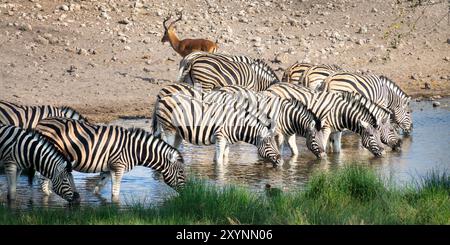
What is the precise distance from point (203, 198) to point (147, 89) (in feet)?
29.4

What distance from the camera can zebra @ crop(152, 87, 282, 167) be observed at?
14.1 m

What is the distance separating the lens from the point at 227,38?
861 inches

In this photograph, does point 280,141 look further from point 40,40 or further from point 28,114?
point 40,40

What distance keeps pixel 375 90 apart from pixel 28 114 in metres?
5.69

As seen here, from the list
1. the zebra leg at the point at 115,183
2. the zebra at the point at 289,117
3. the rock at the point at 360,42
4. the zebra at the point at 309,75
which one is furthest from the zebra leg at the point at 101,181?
the rock at the point at 360,42

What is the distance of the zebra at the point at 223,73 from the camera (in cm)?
1689

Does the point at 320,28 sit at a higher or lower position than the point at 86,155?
higher

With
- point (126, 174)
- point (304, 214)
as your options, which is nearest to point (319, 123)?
point (126, 174)

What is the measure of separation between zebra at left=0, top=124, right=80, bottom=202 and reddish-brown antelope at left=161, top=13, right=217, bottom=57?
8.88m

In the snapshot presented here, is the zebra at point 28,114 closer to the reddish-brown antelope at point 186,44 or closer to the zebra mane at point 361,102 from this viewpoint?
the zebra mane at point 361,102

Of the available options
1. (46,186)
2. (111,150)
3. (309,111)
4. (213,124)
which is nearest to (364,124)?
(309,111)

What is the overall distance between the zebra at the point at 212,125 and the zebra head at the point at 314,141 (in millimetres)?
688

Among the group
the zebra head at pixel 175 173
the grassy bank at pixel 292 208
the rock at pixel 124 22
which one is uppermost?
the rock at pixel 124 22
